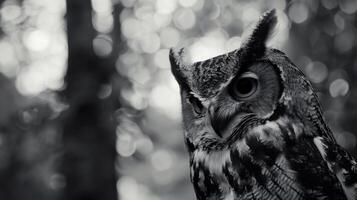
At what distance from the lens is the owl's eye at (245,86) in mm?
2379

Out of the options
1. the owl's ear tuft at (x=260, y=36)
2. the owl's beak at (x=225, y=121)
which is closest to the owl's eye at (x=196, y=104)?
the owl's beak at (x=225, y=121)

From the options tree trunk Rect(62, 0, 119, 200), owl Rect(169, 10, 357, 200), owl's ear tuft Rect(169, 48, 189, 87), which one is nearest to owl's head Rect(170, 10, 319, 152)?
owl Rect(169, 10, 357, 200)

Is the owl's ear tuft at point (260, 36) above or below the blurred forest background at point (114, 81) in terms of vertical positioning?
above

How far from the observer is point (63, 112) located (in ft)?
10.7

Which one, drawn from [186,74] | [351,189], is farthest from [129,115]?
[351,189]

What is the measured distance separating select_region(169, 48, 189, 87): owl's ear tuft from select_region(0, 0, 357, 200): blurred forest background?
1.05 feet

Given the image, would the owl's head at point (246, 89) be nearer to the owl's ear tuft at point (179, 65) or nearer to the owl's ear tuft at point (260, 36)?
the owl's ear tuft at point (260, 36)

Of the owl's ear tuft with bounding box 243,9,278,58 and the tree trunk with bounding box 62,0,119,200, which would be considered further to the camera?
the tree trunk with bounding box 62,0,119,200

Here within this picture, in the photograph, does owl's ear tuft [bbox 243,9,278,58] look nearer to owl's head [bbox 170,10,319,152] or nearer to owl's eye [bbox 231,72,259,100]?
owl's head [bbox 170,10,319,152]

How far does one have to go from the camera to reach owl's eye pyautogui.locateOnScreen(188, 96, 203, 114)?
2.57 metres

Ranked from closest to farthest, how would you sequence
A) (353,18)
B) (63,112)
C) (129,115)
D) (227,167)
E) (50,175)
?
(227,167) < (63,112) < (129,115) < (50,175) < (353,18)

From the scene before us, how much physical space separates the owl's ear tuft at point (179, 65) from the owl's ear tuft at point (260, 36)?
0.40 m

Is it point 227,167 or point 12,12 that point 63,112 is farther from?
point 12,12

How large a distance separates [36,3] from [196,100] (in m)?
3.43
